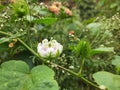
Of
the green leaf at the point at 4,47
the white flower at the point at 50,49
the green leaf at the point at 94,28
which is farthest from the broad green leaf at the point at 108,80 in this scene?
the green leaf at the point at 94,28

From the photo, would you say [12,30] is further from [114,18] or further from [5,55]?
[114,18]

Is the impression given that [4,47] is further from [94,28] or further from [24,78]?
[94,28]

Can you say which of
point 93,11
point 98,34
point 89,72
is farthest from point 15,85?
point 93,11

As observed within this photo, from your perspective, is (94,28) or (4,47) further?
(94,28)

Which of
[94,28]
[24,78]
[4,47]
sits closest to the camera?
[24,78]

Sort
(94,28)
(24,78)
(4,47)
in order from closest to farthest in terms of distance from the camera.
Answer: (24,78), (4,47), (94,28)

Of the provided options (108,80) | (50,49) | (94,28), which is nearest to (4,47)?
(50,49)
